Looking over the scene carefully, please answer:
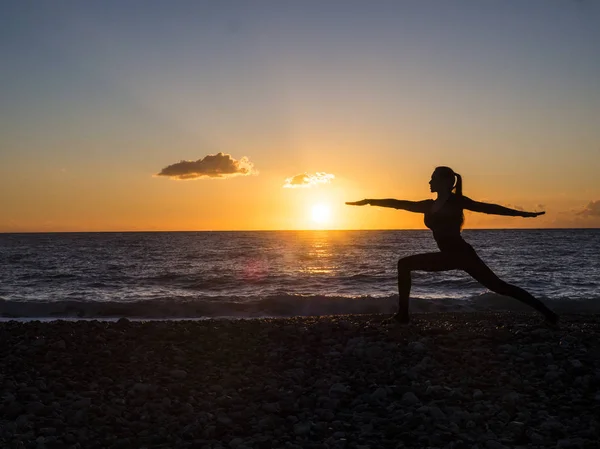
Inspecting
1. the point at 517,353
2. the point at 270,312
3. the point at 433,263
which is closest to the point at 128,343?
the point at 433,263

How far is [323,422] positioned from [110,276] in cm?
3719

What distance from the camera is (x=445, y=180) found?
9.19m

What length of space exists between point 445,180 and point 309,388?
430 cm

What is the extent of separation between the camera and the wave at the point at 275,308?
20141mm

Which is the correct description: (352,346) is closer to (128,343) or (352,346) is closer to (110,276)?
(128,343)

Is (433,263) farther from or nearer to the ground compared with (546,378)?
farther from the ground

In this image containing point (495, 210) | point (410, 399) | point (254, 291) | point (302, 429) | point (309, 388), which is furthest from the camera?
point (254, 291)

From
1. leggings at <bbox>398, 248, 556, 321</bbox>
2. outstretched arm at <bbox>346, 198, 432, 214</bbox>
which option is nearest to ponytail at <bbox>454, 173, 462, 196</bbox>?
outstretched arm at <bbox>346, 198, 432, 214</bbox>

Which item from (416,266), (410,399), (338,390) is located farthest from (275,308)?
(410,399)

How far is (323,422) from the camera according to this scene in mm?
5910

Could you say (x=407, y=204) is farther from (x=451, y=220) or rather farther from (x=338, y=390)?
(x=338, y=390)

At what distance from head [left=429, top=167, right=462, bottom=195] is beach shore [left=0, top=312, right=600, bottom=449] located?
2.49 m

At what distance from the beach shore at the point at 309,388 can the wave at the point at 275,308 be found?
1009 centimetres

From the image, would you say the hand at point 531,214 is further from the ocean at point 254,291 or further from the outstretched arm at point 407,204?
the ocean at point 254,291
